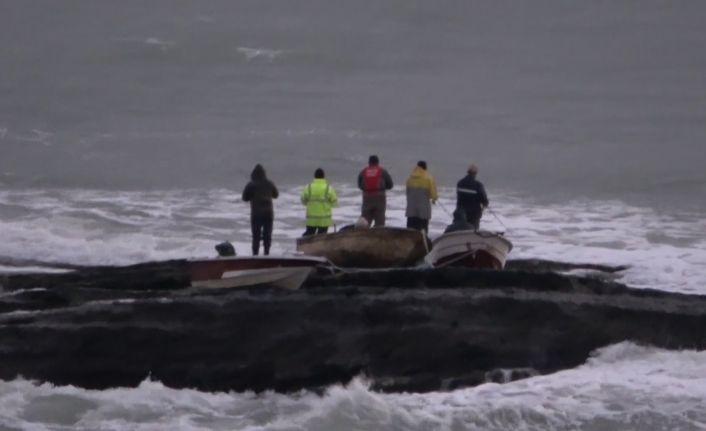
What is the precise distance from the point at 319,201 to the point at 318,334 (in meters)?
5.77

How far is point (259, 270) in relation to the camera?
1455 centimetres

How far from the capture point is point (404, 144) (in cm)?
4275

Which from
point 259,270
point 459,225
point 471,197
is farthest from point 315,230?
point 259,270

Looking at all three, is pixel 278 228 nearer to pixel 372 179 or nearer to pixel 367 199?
pixel 367 199

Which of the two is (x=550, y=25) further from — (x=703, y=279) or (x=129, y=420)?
Result: (x=129, y=420)

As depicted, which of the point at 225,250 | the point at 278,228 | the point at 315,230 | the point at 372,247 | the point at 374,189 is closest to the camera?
the point at 225,250

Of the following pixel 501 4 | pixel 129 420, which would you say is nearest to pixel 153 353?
pixel 129 420

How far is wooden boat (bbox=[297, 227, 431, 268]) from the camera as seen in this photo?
54.7 feet

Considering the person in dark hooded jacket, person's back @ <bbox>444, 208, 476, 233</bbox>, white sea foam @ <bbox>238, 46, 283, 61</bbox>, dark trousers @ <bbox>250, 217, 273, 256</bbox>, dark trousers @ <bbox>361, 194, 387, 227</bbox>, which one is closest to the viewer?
person's back @ <bbox>444, 208, 476, 233</bbox>

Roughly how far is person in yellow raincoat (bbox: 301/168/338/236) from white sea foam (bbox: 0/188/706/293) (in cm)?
287

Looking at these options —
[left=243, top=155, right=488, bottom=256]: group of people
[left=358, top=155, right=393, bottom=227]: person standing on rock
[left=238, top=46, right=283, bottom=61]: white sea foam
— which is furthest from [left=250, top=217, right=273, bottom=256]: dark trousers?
[left=238, top=46, right=283, bottom=61]: white sea foam

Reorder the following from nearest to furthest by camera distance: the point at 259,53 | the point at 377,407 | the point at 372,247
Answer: the point at 377,407, the point at 372,247, the point at 259,53

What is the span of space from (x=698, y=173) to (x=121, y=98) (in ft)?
79.7

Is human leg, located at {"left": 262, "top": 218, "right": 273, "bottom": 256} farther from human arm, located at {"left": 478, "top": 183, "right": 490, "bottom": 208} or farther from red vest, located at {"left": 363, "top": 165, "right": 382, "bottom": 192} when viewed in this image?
human arm, located at {"left": 478, "top": 183, "right": 490, "bottom": 208}
